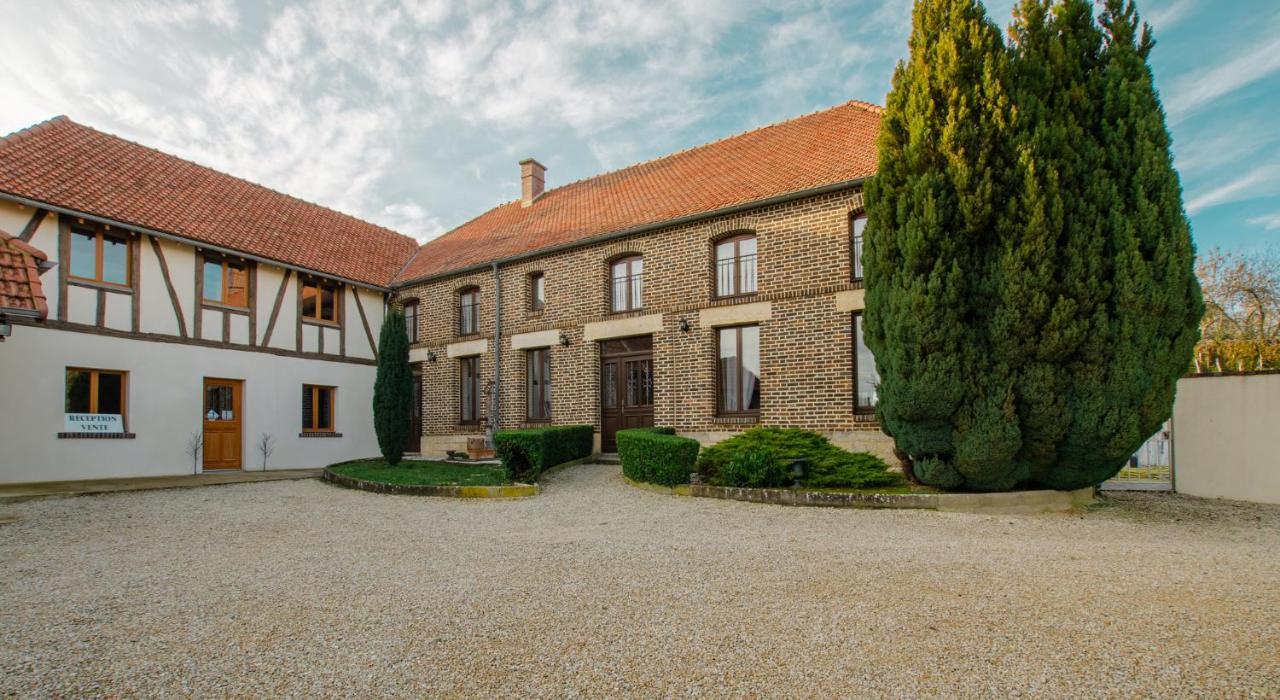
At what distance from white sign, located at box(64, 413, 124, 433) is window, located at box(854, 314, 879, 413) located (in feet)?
40.0

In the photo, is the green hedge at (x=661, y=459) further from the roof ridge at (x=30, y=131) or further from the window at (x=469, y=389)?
the roof ridge at (x=30, y=131)

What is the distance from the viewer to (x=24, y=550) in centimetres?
576

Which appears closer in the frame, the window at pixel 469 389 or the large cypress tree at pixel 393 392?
the large cypress tree at pixel 393 392

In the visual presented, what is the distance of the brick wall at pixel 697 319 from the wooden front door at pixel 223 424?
13.6ft

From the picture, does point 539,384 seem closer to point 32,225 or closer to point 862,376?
point 862,376

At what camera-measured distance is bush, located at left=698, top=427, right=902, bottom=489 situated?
8414 millimetres

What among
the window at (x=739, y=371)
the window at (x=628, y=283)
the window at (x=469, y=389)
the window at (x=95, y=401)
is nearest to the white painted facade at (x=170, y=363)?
the window at (x=95, y=401)

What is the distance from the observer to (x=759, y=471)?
332 inches

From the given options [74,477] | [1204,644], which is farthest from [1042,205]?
Result: [74,477]

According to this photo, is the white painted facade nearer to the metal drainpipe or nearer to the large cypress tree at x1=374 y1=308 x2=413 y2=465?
the large cypress tree at x1=374 y1=308 x2=413 y2=465

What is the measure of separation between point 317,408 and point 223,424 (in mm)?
2087

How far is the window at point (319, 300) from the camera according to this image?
1465 cm

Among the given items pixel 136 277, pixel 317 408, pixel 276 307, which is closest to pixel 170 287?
pixel 136 277

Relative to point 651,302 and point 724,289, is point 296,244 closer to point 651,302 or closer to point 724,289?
point 651,302
